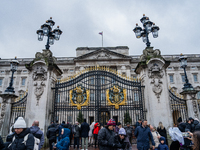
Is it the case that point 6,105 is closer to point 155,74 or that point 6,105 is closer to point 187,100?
point 155,74

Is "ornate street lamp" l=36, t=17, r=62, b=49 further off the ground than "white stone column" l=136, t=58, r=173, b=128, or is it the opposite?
"ornate street lamp" l=36, t=17, r=62, b=49

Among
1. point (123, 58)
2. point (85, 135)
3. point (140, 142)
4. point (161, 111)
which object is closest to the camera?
point (140, 142)

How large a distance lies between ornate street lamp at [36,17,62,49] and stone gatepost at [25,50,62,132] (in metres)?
1.36

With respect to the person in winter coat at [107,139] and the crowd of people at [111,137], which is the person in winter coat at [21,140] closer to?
the crowd of people at [111,137]

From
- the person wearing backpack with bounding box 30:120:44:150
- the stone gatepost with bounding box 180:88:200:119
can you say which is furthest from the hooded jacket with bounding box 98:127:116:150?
the stone gatepost with bounding box 180:88:200:119

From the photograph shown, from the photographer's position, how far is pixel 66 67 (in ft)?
130

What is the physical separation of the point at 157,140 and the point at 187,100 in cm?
637

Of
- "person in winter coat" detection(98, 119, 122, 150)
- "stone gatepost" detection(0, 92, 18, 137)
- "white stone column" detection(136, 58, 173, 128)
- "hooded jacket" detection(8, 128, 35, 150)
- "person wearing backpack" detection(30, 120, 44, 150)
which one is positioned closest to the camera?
"hooded jacket" detection(8, 128, 35, 150)

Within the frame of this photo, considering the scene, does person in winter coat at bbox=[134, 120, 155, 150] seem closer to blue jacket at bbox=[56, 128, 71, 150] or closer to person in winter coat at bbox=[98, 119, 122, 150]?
person in winter coat at bbox=[98, 119, 122, 150]

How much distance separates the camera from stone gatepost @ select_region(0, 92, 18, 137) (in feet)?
33.8

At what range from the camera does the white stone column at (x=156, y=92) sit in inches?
388

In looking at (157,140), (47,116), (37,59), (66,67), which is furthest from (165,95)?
(66,67)

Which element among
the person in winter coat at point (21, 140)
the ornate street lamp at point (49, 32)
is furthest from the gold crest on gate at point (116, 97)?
the person in winter coat at point (21, 140)

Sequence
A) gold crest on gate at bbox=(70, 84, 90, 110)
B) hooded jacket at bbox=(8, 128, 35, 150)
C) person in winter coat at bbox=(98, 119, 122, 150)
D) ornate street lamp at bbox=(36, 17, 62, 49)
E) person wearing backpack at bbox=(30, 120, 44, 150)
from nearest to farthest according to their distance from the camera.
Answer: hooded jacket at bbox=(8, 128, 35, 150), person in winter coat at bbox=(98, 119, 122, 150), person wearing backpack at bbox=(30, 120, 44, 150), gold crest on gate at bbox=(70, 84, 90, 110), ornate street lamp at bbox=(36, 17, 62, 49)
